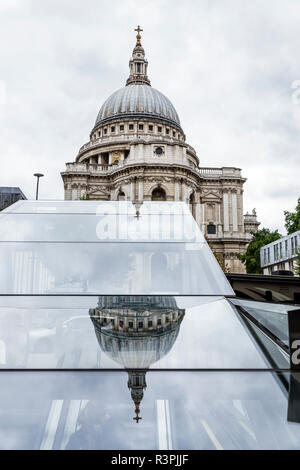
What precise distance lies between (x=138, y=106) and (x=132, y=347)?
6801 centimetres

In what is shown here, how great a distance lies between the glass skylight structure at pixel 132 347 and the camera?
172 centimetres

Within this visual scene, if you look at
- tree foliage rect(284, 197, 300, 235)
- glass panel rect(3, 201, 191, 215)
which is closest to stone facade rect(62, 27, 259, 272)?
tree foliage rect(284, 197, 300, 235)

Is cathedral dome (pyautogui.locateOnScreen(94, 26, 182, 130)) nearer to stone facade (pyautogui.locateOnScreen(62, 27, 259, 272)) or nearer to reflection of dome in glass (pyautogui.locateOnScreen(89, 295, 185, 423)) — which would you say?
stone facade (pyautogui.locateOnScreen(62, 27, 259, 272))

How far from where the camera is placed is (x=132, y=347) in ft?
7.86

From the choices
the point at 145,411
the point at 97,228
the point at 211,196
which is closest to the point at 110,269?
the point at 97,228

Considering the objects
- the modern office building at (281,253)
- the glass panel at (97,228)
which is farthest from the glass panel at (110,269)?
the modern office building at (281,253)

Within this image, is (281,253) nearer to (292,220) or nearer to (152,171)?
(292,220)

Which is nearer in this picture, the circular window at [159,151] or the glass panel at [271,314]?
the glass panel at [271,314]

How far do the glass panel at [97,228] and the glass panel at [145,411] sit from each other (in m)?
2.38

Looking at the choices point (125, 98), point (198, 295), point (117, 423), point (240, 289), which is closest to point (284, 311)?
point (198, 295)

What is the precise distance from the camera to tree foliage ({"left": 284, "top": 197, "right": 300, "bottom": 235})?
41688mm

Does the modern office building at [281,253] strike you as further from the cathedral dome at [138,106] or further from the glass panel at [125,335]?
the glass panel at [125,335]

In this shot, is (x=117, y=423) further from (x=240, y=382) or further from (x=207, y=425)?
(x=240, y=382)
